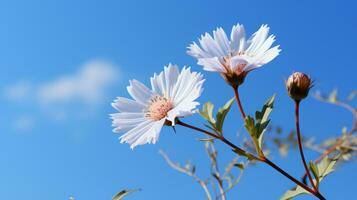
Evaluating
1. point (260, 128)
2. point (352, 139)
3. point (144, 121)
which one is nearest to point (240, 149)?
point (260, 128)

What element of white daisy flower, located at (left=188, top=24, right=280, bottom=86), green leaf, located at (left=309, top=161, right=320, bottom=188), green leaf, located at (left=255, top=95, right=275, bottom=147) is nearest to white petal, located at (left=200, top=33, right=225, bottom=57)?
white daisy flower, located at (left=188, top=24, right=280, bottom=86)

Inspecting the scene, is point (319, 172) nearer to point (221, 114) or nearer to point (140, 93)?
point (221, 114)

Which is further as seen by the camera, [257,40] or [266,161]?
[257,40]

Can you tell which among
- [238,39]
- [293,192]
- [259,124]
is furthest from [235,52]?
[293,192]

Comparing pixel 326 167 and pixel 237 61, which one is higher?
pixel 237 61

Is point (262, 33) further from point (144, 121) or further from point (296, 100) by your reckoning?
point (144, 121)

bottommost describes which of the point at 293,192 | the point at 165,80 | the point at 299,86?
the point at 293,192
